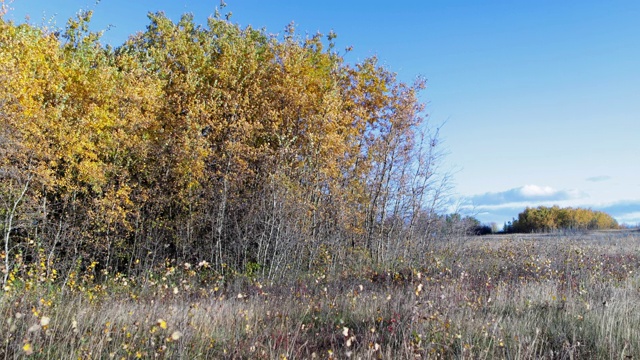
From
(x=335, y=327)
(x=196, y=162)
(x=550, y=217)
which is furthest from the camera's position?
(x=550, y=217)

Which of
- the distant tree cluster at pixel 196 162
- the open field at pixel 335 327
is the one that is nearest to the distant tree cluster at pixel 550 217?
the distant tree cluster at pixel 196 162

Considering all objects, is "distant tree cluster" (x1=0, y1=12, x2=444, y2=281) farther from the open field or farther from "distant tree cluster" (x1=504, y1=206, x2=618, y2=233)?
"distant tree cluster" (x1=504, y1=206, x2=618, y2=233)

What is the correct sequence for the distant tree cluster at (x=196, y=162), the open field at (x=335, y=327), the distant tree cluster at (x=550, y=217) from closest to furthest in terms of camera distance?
1. the open field at (x=335, y=327)
2. the distant tree cluster at (x=196, y=162)
3. the distant tree cluster at (x=550, y=217)

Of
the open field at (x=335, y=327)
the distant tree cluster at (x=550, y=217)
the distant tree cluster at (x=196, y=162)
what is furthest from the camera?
the distant tree cluster at (x=550, y=217)

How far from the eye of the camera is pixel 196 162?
1698cm

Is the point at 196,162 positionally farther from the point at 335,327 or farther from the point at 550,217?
the point at 550,217

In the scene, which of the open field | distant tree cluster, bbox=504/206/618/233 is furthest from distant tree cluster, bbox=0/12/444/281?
distant tree cluster, bbox=504/206/618/233

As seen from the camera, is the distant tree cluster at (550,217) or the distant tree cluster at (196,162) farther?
the distant tree cluster at (550,217)

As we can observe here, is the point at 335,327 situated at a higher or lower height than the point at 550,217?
lower

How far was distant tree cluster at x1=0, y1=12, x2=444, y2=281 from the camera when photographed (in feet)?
49.8

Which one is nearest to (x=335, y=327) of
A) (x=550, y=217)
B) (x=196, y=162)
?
(x=196, y=162)

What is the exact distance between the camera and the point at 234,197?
56.5 ft

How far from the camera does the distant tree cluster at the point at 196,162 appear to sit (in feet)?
49.8

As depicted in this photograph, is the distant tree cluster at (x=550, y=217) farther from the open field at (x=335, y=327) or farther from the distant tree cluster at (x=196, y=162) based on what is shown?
the open field at (x=335, y=327)
